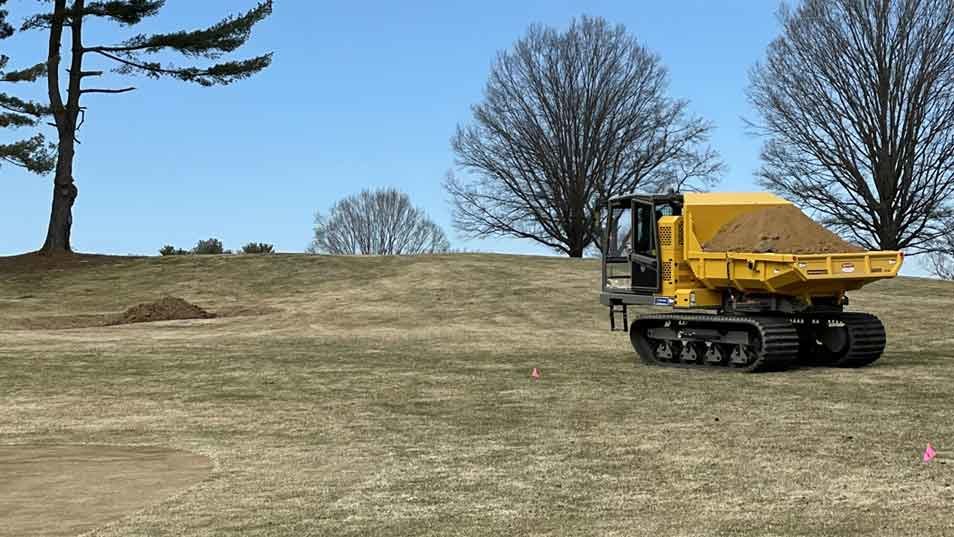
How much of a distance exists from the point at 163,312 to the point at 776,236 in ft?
62.2

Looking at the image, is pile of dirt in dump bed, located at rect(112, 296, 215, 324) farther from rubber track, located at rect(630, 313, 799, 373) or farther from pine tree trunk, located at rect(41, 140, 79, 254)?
rubber track, located at rect(630, 313, 799, 373)

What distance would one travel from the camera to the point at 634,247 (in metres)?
18.4

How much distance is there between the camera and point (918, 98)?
39.1 metres

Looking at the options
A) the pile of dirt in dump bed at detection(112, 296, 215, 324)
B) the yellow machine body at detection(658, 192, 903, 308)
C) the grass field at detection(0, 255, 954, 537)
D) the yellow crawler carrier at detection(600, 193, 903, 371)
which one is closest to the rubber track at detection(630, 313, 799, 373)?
the yellow crawler carrier at detection(600, 193, 903, 371)

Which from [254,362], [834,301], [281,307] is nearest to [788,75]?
[281,307]

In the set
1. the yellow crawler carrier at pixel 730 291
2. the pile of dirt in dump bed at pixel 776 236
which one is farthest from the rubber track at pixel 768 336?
the pile of dirt in dump bed at pixel 776 236

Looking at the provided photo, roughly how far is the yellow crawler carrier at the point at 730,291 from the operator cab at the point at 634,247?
0.07 ft

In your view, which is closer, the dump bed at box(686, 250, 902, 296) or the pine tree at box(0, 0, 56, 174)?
the dump bed at box(686, 250, 902, 296)

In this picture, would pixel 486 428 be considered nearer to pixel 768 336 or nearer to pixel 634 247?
pixel 768 336

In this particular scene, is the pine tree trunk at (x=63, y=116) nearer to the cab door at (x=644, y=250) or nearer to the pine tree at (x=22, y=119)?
the pine tree at (x=22, y=119)

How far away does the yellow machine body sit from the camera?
16.0 metres

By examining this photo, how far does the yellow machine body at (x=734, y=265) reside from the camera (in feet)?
52.6

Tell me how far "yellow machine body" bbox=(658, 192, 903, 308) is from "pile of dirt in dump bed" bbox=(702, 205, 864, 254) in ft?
0.58

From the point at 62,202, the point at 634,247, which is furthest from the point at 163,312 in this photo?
the point at 634,247
